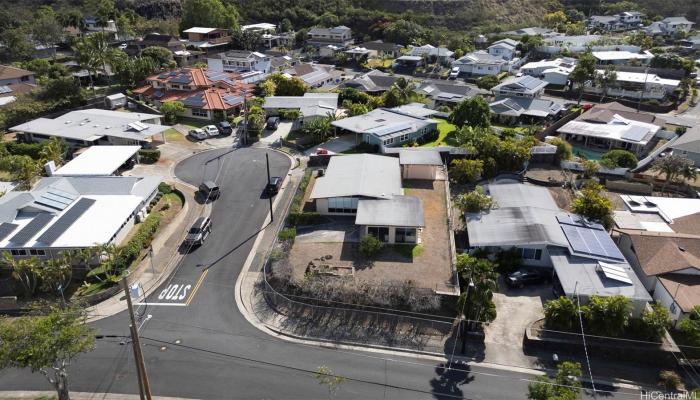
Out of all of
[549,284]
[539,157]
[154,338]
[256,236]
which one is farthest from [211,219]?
[539,157]

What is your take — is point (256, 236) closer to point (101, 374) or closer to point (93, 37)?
point (101, 374)

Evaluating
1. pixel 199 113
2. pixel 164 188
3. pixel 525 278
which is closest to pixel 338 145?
pixel 164 188

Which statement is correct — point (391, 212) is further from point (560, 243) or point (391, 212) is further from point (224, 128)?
point (224, 128)

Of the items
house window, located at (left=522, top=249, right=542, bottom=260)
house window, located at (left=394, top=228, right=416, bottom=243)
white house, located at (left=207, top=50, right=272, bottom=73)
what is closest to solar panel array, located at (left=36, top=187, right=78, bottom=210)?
house window, located at (left=394, top=228, right=416, bottom=243)

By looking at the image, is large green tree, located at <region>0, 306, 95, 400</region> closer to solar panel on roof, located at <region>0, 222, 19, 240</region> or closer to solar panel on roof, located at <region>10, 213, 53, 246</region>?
solar panel on roof, located at <region>10, 213, 53, 246</region>

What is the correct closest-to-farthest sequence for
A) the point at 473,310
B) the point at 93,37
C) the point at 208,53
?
the point at 473,310, the point at 93,37, the point at 208,53

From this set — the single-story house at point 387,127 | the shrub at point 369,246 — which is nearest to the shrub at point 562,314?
the shrub at point 369,246

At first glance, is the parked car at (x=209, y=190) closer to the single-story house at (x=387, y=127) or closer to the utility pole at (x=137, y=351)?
the single-story house at (x=387, y=127)
